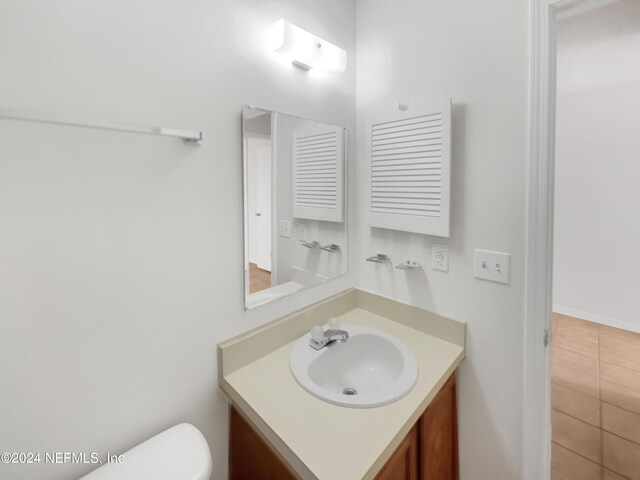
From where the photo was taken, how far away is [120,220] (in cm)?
84

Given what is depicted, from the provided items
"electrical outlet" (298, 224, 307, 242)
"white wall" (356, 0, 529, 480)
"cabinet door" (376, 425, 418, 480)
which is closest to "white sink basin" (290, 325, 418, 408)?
"cabinet door" (376, 425, 418, 480)

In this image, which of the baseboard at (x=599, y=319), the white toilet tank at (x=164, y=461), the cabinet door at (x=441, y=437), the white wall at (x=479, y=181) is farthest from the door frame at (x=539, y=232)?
the baseboard at (x=599, y=319)

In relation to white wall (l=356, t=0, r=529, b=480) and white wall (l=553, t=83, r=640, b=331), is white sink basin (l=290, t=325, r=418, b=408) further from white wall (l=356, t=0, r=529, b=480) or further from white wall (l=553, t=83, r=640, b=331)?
white wall (l=553, t=83, r=640, b=331)

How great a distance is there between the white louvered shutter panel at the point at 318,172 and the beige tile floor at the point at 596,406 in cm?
177

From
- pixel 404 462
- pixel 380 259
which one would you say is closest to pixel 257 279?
pixel 380 259

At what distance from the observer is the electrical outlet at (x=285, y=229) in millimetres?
1280

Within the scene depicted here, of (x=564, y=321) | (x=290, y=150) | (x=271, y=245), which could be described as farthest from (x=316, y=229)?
(x=564, y=321)

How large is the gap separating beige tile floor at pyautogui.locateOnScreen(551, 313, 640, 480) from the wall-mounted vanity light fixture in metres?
2.26

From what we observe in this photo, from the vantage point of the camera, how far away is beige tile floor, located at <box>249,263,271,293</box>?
115 cm

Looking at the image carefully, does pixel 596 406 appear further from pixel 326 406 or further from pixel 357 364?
pixel 326 406

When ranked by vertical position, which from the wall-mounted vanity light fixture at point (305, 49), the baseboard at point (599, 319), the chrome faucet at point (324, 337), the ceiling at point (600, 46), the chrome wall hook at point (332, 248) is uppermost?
the ceiling at point (600, 46)

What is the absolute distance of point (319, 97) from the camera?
53.5 inches

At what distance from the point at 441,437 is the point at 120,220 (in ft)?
4.39

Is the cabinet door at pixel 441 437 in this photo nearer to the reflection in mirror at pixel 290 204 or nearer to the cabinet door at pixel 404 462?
the cabinet door at pixel 404 462
